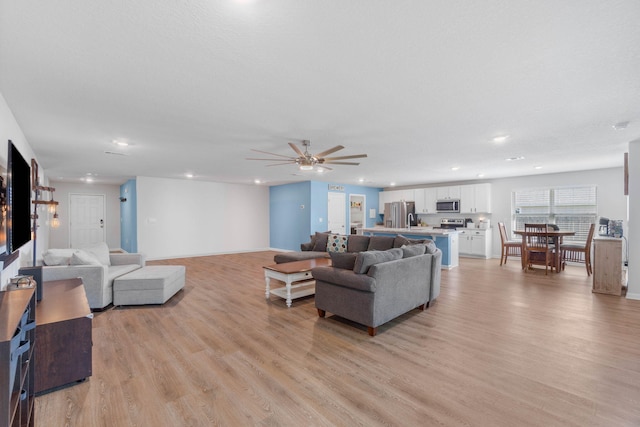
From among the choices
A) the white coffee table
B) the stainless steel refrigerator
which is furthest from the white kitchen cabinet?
the white coffee table

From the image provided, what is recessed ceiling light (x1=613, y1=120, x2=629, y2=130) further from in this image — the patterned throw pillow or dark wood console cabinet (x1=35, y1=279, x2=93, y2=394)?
dark wood console cabinet (x1=35, y1=279, x2=93, y2=394)

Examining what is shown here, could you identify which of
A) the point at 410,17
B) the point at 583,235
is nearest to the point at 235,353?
the point at 410,17

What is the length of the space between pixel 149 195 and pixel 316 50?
787 cm

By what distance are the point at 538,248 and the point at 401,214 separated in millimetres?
4134

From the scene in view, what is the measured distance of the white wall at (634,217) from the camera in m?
4.34

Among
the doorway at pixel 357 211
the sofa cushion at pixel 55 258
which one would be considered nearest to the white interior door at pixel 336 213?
the doorway at pixel 357 211

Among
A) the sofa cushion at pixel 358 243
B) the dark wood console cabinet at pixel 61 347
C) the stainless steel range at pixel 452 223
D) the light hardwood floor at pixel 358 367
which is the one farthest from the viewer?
the stainless steel range at pixel 452 223

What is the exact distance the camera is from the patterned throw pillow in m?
6.16

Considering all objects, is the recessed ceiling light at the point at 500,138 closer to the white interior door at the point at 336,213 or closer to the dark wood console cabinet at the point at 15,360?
the dark wood console cabinet at the point at 15,360

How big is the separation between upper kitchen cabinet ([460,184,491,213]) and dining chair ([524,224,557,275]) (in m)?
1.85

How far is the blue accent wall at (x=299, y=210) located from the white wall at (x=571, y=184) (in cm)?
411

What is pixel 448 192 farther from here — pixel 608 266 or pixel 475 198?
pixel 608 266

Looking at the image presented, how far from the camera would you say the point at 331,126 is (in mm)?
3582

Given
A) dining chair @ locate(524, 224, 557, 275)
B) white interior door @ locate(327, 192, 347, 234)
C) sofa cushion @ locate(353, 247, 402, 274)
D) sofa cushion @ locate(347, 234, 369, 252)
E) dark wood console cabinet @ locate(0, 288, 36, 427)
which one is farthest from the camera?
white interior door @ locate(327, 192, 347, 234)
